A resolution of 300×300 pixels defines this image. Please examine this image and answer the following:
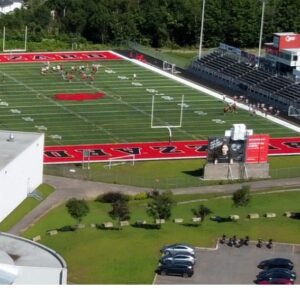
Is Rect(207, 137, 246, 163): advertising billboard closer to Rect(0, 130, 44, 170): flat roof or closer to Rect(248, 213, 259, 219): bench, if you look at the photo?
Rect(248, 213, 259, 219): bench

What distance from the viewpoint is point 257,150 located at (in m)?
36.5

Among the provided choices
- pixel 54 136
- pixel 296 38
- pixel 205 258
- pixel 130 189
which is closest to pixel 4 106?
pixel 54 136

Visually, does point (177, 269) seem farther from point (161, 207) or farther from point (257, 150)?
point (257, 150)

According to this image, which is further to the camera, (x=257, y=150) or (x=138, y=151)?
(x=138, y=151)

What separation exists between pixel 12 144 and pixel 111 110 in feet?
52.3

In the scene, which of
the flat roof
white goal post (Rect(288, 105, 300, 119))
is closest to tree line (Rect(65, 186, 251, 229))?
the flat roof

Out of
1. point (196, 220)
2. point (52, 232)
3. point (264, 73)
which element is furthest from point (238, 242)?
point (264, 73)

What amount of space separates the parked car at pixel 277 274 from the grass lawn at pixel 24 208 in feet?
29.3

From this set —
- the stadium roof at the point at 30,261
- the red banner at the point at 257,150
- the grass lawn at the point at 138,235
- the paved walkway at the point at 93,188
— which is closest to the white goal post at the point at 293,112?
the red banner at the point at 257,150

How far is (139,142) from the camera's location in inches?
1636

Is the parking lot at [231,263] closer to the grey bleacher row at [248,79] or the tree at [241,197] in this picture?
the tree at [241,197]

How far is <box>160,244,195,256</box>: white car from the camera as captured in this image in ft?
83.0

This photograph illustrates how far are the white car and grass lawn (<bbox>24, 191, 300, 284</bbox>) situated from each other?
327 mm

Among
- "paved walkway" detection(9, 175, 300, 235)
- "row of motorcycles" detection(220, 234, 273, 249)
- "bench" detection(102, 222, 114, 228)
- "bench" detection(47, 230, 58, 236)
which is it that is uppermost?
"row of motorcycles" detection(220, 234, 273, 249)
